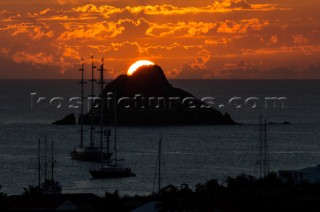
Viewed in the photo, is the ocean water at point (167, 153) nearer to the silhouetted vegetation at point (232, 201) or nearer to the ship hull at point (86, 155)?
the ship hull at point (86, 155)

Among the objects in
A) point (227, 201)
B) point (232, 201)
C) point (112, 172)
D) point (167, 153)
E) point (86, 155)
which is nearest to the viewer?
point (227, 201)

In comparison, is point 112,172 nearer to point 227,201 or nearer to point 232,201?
point 232,201

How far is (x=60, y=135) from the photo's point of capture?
162m

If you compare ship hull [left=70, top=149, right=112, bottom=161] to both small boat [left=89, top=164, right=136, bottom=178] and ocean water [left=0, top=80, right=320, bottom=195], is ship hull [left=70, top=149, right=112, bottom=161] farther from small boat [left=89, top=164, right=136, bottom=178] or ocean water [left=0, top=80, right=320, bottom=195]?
small boat [left=89, top=164, right=136, bottom=178]

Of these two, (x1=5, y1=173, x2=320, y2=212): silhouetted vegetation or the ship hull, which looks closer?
(x1=5, y1=173, x2=320, y2=212): silhouetted vegetation

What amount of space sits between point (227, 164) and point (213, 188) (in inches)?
2045

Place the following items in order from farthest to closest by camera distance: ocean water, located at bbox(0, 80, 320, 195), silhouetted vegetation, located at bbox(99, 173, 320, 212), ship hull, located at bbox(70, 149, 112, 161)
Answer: ship hull, located at bbox(70, 149, 112, 161), ocean water, located at bbox(0, 80, 320, 195), silhouetted vegetation, located at bbox(99, 173, 320, 212)

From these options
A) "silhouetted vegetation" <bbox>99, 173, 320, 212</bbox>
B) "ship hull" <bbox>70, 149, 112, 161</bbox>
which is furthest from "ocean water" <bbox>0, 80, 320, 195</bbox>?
"silhouetted vegetation" <bbox>99, 173, 320, 212</bbox>

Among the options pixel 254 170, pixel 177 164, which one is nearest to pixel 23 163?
pixel 177 164

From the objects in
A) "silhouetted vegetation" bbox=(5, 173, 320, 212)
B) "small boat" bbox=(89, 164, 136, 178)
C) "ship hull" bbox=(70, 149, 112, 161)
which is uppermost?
"ship hull" bbox=(70, 149, 112, 161)

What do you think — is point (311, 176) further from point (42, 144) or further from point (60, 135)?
point (60, 135)

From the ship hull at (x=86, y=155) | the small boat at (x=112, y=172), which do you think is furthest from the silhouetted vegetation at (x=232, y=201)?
the ship hull at (x=86, y=155)

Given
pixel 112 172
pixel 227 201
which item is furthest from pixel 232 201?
pixel 112 172

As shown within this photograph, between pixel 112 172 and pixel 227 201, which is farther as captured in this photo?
pixel 112 172
